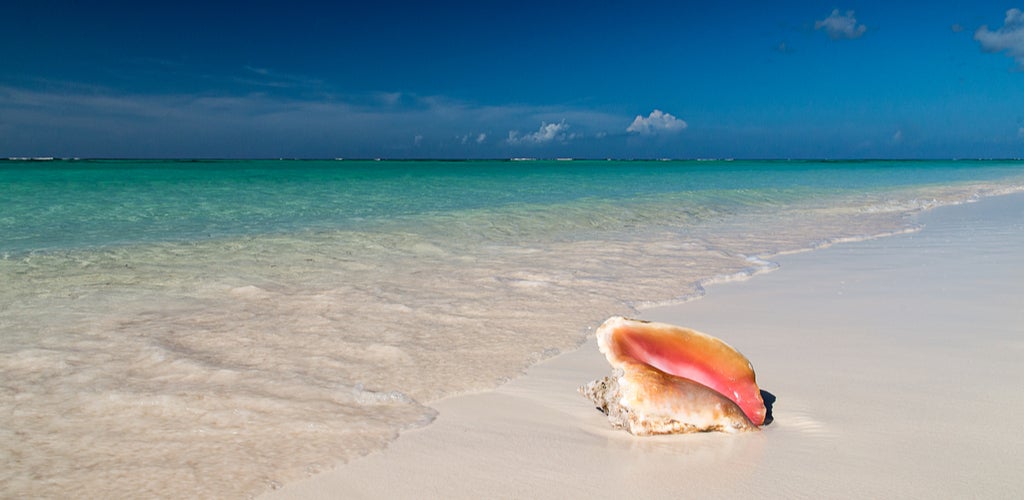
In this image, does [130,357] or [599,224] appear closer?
[130,357]

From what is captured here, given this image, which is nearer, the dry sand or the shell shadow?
the dry sand

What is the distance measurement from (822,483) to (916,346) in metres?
1.77

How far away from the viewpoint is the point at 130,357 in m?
3.17

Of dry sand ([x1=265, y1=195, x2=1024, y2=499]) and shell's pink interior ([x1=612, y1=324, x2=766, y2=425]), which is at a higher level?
shell's pink interior ([x1=612, y1=324, x2=766, y2=425])

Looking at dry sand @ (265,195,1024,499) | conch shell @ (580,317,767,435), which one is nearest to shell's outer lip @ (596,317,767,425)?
conch shell @ (580,317,767,435)

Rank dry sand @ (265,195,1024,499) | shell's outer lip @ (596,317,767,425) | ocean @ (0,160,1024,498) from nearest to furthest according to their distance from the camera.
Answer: dry sand @ (265,195,1024,499)
ocean @ (0,160,1024,498)
shell's outer lip @ (596,317,767,425)

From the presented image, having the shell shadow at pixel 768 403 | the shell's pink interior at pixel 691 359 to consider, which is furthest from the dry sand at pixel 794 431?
the shell's pink interior at pixel 691 359

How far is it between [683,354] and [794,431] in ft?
1.47

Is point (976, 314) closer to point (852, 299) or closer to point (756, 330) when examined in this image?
point (852, 299)

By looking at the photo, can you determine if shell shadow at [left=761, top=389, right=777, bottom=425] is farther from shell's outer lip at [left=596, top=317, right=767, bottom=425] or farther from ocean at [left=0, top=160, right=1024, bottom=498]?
ocean at [left=0, top=160, right=1024, bottom=498]

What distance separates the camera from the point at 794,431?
233 centimetres

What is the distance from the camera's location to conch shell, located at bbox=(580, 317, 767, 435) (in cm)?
222

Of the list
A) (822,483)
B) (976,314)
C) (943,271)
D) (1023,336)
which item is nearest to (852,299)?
(976,314)

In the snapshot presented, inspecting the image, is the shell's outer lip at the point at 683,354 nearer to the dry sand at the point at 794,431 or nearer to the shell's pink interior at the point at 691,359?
the shell's pink interior at the point at 691,359
